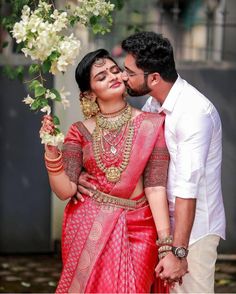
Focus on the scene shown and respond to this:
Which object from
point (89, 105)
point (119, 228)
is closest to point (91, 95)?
point (89, 105)

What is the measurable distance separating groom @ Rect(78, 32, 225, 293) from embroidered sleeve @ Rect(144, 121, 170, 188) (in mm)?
35

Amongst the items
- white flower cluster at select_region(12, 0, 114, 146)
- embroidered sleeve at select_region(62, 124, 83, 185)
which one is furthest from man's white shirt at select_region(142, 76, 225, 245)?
white flower cluster at select_region(12, 0, 114, 146)

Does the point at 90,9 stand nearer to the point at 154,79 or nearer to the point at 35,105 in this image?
the point at 154,79

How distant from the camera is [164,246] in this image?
3.95 m

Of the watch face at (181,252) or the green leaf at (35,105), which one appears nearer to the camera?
the green leaf at (35,105)

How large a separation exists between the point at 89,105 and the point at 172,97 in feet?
1.26

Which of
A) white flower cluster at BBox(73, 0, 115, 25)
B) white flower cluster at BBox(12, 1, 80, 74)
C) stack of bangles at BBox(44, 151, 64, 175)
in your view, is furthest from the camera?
white flower cluster at BBox(73, 0, 115, 25)

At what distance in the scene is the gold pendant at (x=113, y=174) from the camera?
13.1 feet

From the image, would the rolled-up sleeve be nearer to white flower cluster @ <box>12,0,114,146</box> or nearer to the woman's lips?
the woman's lips

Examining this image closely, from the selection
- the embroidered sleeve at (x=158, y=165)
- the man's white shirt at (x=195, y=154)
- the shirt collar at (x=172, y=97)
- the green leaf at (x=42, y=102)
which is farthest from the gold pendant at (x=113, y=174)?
the green leaf at (x=42, y=102)

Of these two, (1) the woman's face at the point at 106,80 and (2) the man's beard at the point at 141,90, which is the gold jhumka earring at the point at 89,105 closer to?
(1) the woman's face at the point at 106,80

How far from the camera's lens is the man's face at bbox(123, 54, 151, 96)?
403cm

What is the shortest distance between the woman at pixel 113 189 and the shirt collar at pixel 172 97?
0.06 m

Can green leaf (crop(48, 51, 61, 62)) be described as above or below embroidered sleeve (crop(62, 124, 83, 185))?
above
